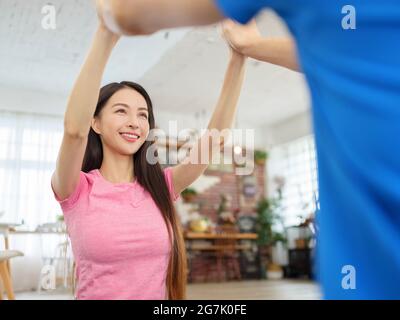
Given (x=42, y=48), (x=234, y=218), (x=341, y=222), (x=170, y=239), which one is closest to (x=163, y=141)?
(x=234, y=218)

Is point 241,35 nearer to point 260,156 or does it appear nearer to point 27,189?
point 27,189

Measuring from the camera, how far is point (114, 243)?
81cm

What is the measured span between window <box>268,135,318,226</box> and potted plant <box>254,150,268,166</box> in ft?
0.83

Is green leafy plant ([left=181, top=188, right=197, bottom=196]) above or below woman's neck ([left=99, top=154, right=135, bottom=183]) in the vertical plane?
above

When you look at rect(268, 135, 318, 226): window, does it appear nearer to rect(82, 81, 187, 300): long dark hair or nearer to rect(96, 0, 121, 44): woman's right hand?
rect(82, 81, 187, 300): long dark hair

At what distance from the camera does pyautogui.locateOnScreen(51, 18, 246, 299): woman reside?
798 millimetres

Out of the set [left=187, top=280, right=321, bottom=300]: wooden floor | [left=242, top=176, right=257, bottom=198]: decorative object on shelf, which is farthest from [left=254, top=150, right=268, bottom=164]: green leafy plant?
[left=187, top=280, right=321, bottom=300]: wooden floor

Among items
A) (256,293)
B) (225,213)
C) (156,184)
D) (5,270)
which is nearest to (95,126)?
(156,184)

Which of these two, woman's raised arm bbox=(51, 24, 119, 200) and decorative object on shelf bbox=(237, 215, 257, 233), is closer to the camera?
woman's raised arm bbox=(51, 24, 119, 200)

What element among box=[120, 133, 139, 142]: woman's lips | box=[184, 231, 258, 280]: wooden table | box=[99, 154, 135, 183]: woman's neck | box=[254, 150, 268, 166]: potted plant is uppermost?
box=[254, 150, 268, 166]: potted plant

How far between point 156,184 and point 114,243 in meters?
0.19

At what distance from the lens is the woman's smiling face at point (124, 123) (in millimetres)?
932

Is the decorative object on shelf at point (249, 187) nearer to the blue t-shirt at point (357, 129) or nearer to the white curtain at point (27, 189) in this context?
the white curtain at point (27, 189)

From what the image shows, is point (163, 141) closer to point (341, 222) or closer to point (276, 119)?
point (276, 119)
